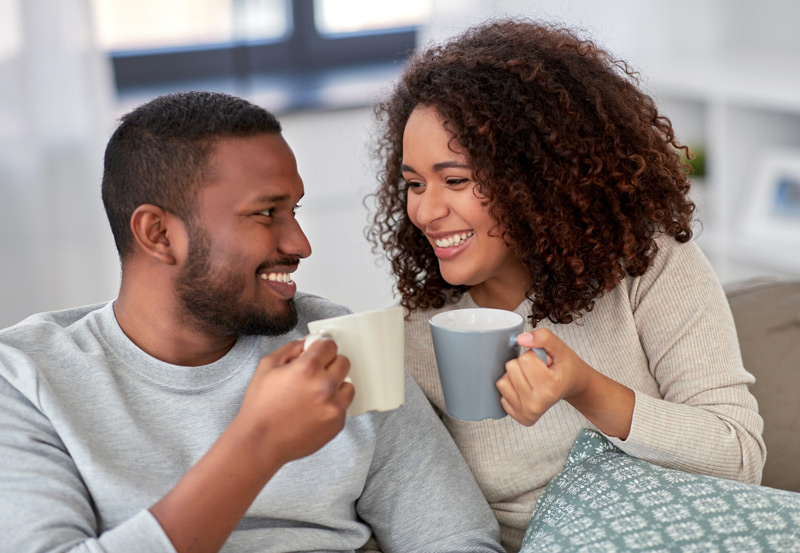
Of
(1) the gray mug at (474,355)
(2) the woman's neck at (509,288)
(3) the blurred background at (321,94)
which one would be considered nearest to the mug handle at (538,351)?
(1) the gray mug at (474,355)

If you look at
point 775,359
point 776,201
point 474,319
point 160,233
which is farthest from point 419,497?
point 776,201

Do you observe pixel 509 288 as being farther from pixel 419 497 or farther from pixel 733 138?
pixel 733 138

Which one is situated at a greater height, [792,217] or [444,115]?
[444,115]

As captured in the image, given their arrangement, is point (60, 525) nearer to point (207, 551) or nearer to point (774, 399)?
point (207, 551)

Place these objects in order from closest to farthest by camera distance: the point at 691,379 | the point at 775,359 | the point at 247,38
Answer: the point at 691,379 → the point at 775,359 → the point at 247,38

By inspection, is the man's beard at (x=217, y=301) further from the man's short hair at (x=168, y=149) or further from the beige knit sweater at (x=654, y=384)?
the beige knit sweater at (x=654, y=384)

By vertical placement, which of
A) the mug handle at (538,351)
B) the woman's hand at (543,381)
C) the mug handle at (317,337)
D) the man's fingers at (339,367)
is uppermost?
the mug handle at (317,337)

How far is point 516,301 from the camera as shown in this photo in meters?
1.40

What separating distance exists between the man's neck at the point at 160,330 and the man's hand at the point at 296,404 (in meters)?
0.25

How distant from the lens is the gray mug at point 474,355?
102 cm

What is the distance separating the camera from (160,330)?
→ 1162 millimetres

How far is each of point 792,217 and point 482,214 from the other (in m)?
1.94

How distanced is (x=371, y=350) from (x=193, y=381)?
0.96 feet

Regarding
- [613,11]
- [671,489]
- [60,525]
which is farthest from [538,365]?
[613,11]
